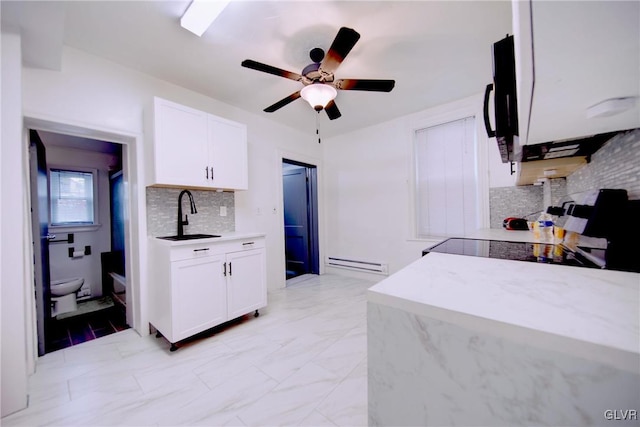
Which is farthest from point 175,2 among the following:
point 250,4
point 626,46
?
point 626,46

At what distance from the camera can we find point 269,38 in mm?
1752

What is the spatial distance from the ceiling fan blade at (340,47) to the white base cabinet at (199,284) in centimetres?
168

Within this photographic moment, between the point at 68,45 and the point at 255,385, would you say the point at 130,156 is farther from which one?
the point at 255,385

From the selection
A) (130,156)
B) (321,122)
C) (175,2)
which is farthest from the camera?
(321,122)

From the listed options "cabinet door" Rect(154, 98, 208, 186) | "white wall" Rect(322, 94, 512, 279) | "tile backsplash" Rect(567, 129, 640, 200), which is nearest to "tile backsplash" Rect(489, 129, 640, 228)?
"tile backsplash" Rect(567, 129, 640, 200)

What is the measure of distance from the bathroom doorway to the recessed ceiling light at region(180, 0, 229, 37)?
5.67 feet

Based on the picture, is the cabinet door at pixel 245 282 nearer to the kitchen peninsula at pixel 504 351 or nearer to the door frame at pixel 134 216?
the door frame at pixel 134 216

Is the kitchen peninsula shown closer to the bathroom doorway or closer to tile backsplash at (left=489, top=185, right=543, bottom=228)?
tile backsplash at (left=489, top=185, right=543, bottom=228)

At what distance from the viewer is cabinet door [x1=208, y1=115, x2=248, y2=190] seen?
2307 millimetres

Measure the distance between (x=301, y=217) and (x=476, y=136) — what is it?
287cm

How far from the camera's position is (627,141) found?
0.90 metres

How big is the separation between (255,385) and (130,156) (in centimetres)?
227

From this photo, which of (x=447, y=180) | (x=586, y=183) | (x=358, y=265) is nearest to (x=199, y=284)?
(x=358, y=265)

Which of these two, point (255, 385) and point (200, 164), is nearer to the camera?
point (255, 385)
